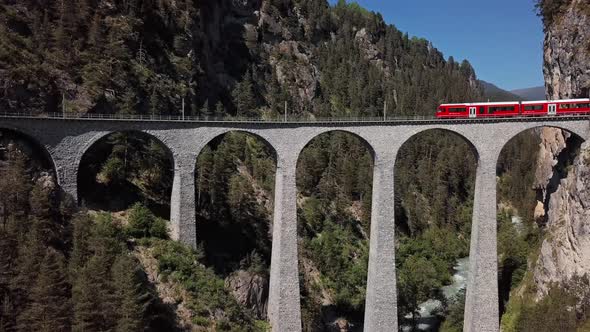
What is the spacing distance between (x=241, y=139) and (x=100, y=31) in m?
22.5

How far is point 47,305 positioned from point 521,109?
116ft

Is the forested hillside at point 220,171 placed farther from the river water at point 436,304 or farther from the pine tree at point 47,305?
the river water at point 436,304

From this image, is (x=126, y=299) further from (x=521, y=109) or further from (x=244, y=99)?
(x=244, y=99)

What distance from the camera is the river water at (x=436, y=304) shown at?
42.6m

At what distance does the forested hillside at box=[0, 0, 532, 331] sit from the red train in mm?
17447

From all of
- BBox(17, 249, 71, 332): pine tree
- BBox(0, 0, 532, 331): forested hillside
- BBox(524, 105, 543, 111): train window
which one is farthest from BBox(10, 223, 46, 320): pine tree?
BBox(524, 105, 543, 111): train window

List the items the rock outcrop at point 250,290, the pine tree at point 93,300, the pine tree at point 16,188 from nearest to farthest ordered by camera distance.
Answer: the pine tree at point 93,300 < the pine tree at point 16,188 < the rock outcrop at point 250,290

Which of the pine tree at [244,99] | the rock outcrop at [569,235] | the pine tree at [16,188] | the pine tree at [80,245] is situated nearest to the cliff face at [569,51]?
the rock outcrop at [569,235]

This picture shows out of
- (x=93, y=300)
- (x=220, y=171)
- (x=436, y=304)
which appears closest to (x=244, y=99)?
(x=220, y=171)

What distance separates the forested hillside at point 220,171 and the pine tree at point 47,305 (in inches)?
12.8

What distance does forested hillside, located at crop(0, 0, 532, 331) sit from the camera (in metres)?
30.8

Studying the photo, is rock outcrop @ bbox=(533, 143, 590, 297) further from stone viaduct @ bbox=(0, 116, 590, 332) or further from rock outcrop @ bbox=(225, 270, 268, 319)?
rock outcrop @ bbox=(225, 270, 268, 319)

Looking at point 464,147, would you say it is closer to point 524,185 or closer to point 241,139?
point 524,185

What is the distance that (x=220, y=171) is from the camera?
4672 centimetres
